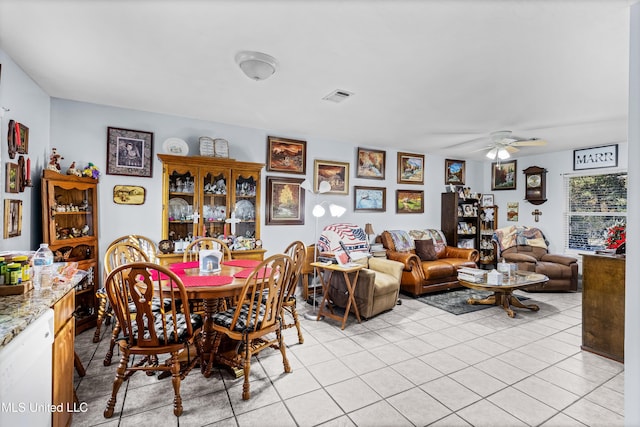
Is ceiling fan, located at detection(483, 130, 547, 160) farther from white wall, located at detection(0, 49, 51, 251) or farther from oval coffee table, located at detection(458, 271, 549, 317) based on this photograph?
white wall, located at detection(0, 49, 51, 251)

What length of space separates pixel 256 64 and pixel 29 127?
7.46 ft

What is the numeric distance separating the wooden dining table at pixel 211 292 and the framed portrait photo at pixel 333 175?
2432 millimetres

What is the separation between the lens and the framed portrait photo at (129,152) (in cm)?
374

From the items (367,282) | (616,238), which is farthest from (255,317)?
(616,238)

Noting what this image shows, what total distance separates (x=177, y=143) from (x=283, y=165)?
152cm

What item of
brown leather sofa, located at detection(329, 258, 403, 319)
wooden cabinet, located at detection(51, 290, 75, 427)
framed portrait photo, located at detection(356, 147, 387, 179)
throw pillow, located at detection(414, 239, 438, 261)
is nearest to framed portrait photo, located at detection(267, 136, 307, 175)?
framed portrait photo, located at detection(356, 147, 387, 179)

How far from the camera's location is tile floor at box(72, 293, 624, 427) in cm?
202

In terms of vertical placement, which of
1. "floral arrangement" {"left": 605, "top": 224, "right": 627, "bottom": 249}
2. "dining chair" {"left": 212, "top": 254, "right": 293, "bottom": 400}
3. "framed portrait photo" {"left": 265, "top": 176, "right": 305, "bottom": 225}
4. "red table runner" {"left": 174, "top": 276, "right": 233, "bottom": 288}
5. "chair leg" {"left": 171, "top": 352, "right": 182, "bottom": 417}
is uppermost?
"framed portrait photo" {"left": 265, "top": 176, "right": 305, "bottom": 225}

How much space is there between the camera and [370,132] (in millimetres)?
4727

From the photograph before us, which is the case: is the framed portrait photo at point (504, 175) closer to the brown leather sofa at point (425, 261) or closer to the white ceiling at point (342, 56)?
the brown leather sofa at point (425, 261)

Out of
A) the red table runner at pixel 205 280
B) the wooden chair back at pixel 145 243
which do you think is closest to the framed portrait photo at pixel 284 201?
the wooden chair back at pixel 145 243

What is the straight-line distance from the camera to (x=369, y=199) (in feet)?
18.5

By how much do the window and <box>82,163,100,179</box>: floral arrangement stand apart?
24.6ft

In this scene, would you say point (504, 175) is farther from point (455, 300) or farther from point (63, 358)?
point (63, 358)
